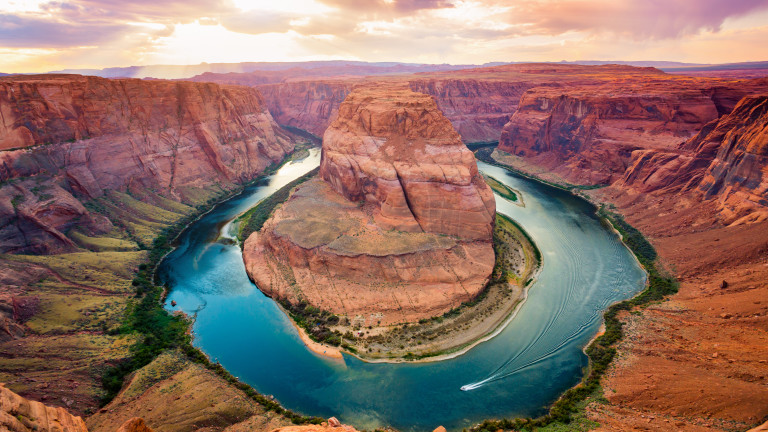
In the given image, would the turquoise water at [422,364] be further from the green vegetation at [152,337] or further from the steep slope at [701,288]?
the steep slope at [701,288]

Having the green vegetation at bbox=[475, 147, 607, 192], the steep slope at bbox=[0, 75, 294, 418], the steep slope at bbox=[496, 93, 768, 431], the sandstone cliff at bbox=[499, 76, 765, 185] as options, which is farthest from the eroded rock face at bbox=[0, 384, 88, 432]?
the sandstone cliff at bbox=[499, 76, 765, 185]

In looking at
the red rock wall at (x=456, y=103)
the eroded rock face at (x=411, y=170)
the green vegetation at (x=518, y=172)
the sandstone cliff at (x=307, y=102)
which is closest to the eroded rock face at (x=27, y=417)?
the eroded rock face at (x=411, y=170)

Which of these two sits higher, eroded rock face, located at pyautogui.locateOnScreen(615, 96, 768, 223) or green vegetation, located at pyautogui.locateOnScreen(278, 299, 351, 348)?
eroded rock face, located at pyautogui.locateOnScreen(615, 96, 768, 223)

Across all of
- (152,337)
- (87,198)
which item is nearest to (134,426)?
(152,337)

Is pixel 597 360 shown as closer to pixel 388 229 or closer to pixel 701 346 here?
A: pixel 701 346

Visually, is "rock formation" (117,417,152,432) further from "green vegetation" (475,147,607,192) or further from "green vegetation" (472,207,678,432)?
"green vegetation" (475,147,607,192)

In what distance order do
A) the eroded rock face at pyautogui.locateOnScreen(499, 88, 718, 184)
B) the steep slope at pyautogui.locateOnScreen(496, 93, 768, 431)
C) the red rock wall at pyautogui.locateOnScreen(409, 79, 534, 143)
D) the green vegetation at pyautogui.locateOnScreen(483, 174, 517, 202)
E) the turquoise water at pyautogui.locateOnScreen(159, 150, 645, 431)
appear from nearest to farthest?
1. the steep slope at pyautogui.locateOnScreen(496, 93, 768, 431)
2. the turquoise water at pyautogui.locateOnScreen(159, 150, 645, 431)
3. the eroded rock face at pyautogui.locateOnScreen(499, 88, 718, 184)
4. the green vegetation at pyautogui.locateOnScreen(483, 174, 517, 202)
5. the red rock wall at pyautogui.locateOnScreen(409, 79, 534, 143)

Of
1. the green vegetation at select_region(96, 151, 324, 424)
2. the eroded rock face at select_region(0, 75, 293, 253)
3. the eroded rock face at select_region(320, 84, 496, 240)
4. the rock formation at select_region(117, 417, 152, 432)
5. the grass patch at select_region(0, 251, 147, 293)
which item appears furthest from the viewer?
the eroded rock face at select_region(320, 84, 496, 240)
